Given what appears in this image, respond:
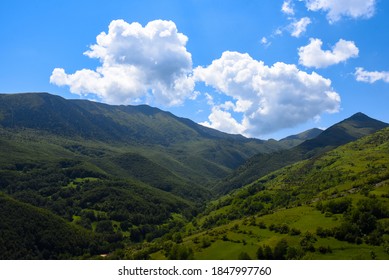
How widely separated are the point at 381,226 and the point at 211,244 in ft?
207

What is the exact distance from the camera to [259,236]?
148875 mm
